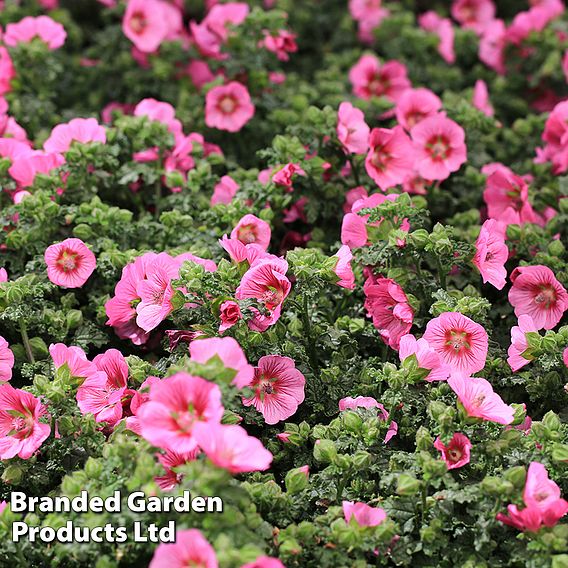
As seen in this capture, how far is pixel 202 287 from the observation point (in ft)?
5.37

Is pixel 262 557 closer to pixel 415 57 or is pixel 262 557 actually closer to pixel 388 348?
pixel 388 348

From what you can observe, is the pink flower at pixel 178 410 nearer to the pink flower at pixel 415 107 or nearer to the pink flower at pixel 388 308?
the pink flower at pixel 388 308

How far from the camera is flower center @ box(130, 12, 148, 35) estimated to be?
2.69 metres

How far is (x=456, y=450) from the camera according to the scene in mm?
1538

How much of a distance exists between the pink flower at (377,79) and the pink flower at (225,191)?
77cm

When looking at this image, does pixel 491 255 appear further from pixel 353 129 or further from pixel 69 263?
pixel 69 263

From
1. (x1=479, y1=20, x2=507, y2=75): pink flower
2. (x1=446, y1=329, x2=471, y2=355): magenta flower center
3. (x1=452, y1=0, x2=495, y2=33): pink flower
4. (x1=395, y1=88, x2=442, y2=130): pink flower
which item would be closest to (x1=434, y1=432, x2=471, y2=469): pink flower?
(x1=446, y1=329, x2=471, y2=355): magenta flower center

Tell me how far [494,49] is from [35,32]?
147cm

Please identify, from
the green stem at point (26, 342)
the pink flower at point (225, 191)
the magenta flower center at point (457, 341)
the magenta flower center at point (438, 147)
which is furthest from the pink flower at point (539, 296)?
the green stem at point (26, 342)

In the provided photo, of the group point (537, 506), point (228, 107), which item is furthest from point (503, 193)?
point (537, 506)

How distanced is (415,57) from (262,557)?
6.75 ft

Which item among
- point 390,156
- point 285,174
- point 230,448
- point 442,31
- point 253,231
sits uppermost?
point 442,31

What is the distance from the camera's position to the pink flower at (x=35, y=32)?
98.4 inches

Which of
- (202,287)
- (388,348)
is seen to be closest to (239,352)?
(202,287)
